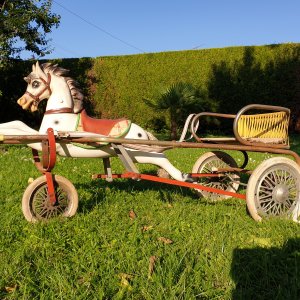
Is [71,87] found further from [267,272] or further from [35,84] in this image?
[267,272]

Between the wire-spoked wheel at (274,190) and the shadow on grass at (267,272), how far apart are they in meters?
0.48

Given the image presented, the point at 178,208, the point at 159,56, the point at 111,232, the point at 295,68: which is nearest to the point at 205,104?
the point at 159,56

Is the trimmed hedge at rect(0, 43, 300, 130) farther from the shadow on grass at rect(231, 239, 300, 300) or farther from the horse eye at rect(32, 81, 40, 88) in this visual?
the shadow on grass at rect(231, 239, 300, 300)

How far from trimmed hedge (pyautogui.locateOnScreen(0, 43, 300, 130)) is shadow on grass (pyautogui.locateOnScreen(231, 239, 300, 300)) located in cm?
1038

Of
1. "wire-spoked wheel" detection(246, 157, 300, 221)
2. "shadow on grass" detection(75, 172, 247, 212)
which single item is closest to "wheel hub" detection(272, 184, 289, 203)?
"wire-spoked wheel" detection(246, 157, 300, 221)

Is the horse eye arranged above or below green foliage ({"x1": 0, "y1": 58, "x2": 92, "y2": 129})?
below

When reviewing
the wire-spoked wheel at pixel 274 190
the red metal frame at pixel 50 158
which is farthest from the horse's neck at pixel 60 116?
the wire-spoked wheel at pixel 274 190

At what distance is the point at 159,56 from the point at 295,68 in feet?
19.4

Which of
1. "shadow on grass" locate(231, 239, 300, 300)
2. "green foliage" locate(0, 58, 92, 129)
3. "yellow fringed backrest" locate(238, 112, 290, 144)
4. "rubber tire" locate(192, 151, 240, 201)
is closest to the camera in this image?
"shadow on grass" locate(231, 239, 300, 300)

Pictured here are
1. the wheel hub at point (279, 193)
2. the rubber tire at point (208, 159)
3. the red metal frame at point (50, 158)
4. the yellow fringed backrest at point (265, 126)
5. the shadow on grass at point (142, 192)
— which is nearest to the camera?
the red metal frame at point (50, 158)

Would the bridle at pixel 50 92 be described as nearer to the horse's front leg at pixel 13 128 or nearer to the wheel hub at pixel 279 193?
the horse's front leg at pixel 13 128

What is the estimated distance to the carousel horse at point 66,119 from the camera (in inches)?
98.2

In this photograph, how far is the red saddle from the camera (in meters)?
2.58

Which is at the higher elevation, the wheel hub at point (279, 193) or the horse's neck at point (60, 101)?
the horse's neck at point (60, 101)
